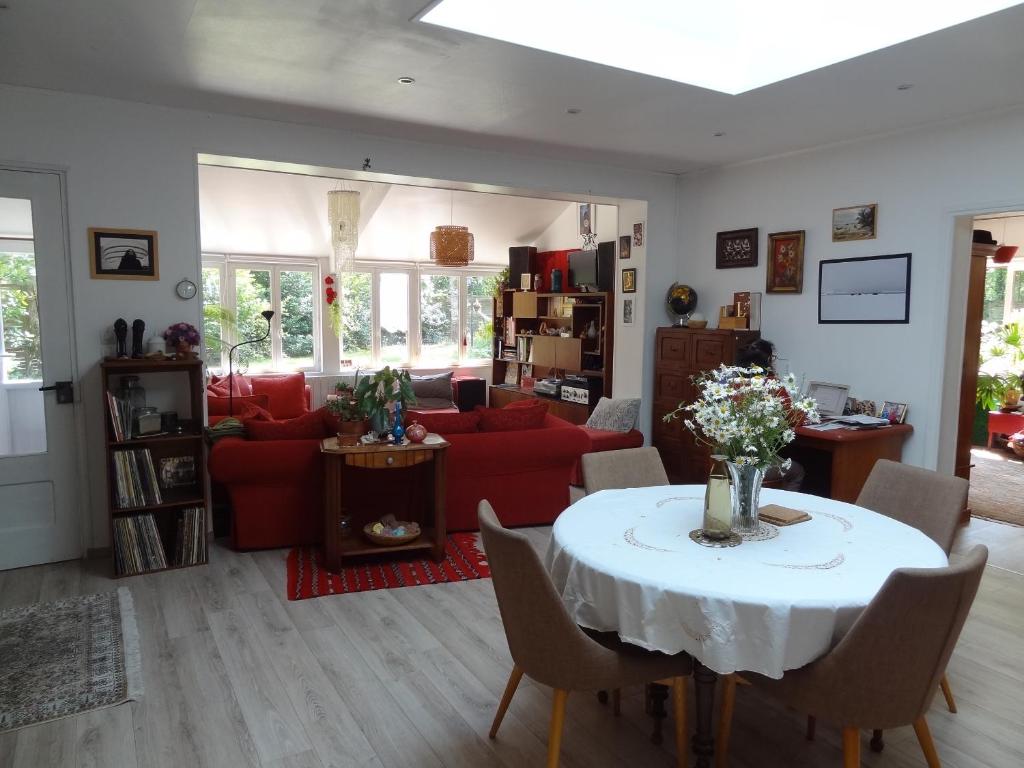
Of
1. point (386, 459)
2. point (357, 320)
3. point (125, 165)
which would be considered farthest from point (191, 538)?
point (357, 320)

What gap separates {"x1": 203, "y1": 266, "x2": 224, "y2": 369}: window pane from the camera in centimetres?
750

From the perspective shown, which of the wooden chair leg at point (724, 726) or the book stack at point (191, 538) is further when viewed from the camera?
the book stack at point (191, 538)

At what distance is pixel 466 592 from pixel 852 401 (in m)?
3.03

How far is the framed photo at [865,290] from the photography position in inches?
179

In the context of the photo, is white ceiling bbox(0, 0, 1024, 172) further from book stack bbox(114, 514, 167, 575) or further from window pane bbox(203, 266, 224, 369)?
window pane bbox(203, 266, 224, 369)

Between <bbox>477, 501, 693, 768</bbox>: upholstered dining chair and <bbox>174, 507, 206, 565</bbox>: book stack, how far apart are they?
2533 mm

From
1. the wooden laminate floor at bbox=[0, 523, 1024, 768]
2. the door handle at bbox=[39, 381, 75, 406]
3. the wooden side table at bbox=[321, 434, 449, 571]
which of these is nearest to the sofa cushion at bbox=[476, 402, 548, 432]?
the wooden side table at bbox=[321, 434, 449, 571]

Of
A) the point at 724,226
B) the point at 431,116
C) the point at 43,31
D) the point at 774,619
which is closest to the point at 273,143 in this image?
the point at 431,116

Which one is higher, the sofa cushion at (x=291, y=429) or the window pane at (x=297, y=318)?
the window pane at (x=297, y=318)

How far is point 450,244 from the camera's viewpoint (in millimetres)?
6871

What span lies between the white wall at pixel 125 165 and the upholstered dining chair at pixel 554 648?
302cm

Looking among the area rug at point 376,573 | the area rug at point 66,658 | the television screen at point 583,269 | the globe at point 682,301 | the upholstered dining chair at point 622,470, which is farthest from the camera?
the television screen at point 583,269

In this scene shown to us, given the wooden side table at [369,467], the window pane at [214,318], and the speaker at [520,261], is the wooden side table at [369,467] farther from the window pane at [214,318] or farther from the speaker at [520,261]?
the speaker at [520,261]

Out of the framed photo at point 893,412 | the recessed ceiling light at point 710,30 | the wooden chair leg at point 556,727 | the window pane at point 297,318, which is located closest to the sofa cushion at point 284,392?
the window pane at point 297,318
